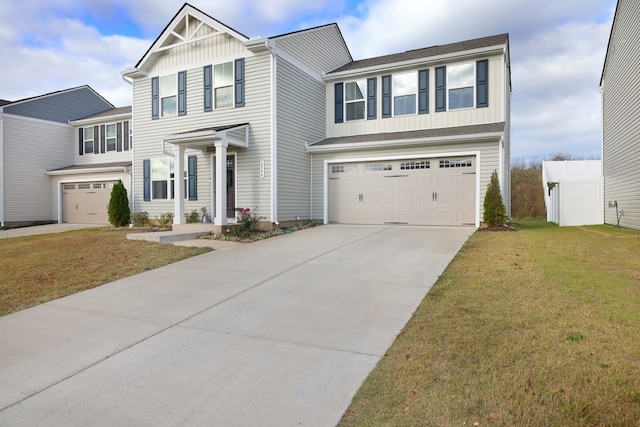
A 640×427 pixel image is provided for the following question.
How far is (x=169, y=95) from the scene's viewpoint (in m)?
14.4

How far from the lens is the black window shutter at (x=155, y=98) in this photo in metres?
14.6

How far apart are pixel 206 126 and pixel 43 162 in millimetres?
11509

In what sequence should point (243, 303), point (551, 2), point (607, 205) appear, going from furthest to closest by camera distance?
point (607, 205) → point (551, 2) → point (243, 303)

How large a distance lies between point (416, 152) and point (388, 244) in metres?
4.81

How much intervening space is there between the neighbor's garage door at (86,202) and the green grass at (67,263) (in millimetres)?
7087

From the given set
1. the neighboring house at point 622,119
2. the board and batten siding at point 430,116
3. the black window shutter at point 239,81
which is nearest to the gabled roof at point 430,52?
the board and batten siding at point 430,116

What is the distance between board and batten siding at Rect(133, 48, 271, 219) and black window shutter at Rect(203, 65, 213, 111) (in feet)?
0.57

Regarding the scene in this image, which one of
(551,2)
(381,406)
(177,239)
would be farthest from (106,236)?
(551,2)

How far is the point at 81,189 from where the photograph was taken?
62.8ft

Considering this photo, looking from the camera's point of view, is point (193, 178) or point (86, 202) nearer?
point (193, 178)

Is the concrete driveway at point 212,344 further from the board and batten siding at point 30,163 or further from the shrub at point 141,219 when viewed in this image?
the board and batten siding at point 30,163

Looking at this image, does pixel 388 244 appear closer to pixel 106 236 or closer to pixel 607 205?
pixel 106 236

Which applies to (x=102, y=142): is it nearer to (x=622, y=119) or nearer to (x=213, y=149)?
(x=213, y=149)

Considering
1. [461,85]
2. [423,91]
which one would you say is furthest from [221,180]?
[461,85]
